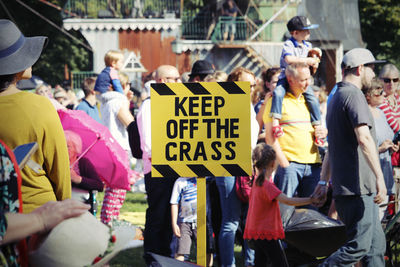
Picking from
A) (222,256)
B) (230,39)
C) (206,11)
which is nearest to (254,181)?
(222,256)

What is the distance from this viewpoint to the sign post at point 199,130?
4.93 meters

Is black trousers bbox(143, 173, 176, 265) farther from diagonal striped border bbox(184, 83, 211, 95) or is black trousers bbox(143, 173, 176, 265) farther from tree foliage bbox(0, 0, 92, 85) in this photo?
tree foliage bbox(0, 0, 92, 85)

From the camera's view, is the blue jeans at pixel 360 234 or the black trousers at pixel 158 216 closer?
the blue jeans at pixel 360 234

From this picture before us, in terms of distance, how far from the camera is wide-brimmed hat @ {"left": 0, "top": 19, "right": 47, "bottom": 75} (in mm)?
3631

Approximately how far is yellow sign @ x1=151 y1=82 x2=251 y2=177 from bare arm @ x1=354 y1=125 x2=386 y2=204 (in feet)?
4.49

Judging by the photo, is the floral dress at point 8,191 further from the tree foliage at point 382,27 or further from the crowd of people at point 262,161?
the tree foliage at point 382,27

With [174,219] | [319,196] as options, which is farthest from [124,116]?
[319,196]

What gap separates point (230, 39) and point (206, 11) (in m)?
4.80

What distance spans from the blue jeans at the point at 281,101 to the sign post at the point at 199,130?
8.44 feet

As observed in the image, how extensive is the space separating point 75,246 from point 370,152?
349 cm

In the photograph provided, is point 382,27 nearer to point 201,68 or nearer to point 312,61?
point 312,61

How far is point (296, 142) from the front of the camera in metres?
7.46

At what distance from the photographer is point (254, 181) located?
22.2 feet

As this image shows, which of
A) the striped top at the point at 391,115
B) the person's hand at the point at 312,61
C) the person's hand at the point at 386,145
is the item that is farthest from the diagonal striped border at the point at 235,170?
the striped top at the point at 391,115
